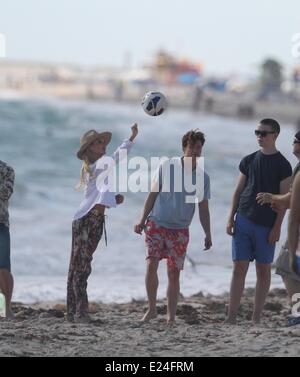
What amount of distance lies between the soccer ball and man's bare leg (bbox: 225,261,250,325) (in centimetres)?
120

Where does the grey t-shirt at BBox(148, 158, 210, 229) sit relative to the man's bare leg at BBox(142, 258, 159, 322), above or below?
above

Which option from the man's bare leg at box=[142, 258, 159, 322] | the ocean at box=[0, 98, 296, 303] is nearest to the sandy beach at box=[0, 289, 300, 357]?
the man's bare leg at box=[142, 258, 159, 322]

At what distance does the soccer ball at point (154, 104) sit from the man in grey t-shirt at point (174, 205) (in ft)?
Result: 1.35

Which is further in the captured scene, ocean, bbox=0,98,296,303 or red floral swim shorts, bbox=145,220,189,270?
ocean, bbox=0,98,296,303

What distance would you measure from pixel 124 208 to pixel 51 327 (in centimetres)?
1158

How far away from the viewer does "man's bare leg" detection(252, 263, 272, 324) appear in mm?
8672

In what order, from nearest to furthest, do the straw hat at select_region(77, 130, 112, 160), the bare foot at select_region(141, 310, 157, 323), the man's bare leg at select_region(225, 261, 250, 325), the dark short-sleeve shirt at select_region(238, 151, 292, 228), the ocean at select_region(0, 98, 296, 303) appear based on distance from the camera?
the dark short-sleeve shirt at select_region(238, 151, 292, 228) → the man's bare leg at select_region(225, 261, 250, 325) → the straw hat at select_region(77, 130, 112, 160) → the bare foot at select_region(141, 310, 157, 323) → the ocean at select_region(0, 98, 296, 303)

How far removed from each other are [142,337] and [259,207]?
4.03 ft

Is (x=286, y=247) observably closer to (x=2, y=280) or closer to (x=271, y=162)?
(x=271, y=162)

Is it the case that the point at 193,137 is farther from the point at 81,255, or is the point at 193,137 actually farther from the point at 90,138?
the point at 81,255

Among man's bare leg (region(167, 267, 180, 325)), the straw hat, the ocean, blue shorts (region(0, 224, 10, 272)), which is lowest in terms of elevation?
the ocean

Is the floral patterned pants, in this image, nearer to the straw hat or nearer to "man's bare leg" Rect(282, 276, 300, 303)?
the straw hat

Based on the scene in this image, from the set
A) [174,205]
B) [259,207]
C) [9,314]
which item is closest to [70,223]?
[9,314]
